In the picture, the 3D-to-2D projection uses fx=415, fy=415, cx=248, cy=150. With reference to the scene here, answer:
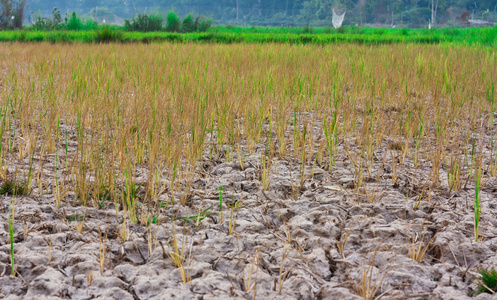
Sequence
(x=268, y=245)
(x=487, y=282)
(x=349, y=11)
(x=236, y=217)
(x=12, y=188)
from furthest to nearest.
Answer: (x=349, y=11), (x=12, y=188), (x=236, y=217), (x=268, y=245), (x=487, y=282)

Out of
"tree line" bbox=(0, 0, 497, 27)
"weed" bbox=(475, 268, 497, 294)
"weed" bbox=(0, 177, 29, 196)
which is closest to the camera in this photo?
"weed" bbox=(475, 268, 497, 294)

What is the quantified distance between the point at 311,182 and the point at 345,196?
23 centimetres

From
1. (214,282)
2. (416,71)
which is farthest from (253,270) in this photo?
(416,71)

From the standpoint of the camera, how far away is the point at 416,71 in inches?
170

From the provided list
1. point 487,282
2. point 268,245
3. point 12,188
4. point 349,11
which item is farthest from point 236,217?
point 349,11

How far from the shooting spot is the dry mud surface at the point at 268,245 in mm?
1222

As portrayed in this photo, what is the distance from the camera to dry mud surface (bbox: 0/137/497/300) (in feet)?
4.01

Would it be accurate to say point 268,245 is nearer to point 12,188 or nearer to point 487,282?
point 487,282

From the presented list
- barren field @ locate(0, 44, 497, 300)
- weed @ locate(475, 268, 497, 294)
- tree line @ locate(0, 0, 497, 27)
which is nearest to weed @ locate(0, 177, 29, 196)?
barren field @ locate(0, 44, 497, 300)

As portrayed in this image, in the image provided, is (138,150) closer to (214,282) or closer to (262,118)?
(262,118)

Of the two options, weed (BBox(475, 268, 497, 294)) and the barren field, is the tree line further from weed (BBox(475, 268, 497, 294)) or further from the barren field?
weed (BBox(475, 268, 497, 294))

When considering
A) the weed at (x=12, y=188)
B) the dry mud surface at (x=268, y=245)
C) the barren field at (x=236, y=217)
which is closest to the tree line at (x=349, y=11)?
the barren field at (x=236, y=217)

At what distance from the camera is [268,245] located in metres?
1.47

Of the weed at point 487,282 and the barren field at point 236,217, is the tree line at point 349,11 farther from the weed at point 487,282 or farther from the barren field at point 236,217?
the weed at point 487,282
